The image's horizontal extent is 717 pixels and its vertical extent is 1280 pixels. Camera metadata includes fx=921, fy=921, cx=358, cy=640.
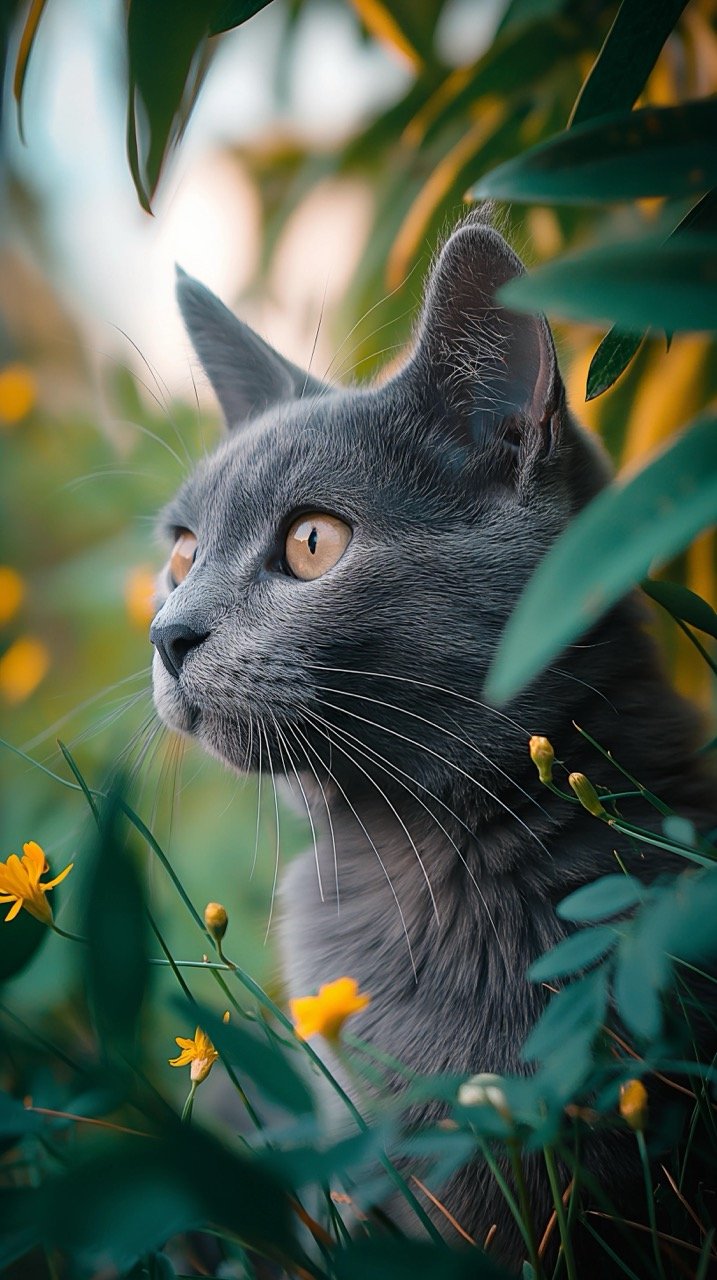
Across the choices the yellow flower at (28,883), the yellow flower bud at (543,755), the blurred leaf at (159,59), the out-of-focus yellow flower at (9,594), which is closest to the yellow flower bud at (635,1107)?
the yellow flower bud at (543,755)

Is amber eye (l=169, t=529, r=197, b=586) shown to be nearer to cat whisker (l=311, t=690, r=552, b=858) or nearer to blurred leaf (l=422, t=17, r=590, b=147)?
cat whisker (l=311, t=690, r=552, b=858)

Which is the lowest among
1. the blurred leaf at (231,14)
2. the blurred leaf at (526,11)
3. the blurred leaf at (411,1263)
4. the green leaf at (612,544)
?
the blurred leaf at (411,1263)

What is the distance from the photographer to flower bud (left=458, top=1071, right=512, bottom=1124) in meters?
0.30

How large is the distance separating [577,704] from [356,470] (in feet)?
0.73

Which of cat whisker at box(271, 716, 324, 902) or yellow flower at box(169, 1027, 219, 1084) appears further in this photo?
cat whisker at box(271, 716, 324, 902)

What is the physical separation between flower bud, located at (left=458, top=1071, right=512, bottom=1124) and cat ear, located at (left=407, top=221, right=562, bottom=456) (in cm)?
40

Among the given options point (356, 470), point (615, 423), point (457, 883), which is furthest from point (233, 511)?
point (615, 423)

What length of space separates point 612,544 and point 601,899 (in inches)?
6.2

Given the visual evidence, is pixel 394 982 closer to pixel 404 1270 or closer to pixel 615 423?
pixel 404 1270

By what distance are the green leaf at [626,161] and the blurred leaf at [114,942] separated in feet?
0.89

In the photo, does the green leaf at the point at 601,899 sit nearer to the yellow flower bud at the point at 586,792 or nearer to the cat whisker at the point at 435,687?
the yellow flower bud at the point at 586,792

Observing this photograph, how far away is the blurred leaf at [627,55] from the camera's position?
472 mm

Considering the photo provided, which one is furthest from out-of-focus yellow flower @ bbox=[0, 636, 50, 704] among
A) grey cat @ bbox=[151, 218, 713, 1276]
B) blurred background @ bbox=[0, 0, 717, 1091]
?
grey cat @ bbox=[151, 218, 713, 1276]

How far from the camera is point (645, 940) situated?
28 centimetres
